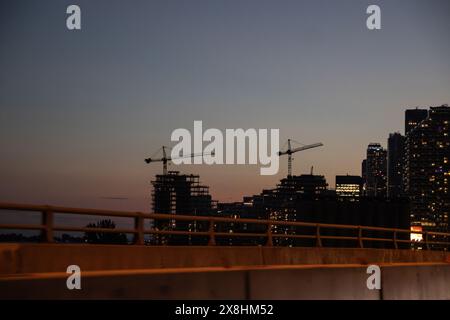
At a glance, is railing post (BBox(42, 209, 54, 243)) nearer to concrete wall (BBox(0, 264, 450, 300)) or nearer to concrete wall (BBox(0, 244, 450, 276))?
concrete wall (BBox(0, 244, 450, 276))

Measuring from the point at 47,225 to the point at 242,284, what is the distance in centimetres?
432

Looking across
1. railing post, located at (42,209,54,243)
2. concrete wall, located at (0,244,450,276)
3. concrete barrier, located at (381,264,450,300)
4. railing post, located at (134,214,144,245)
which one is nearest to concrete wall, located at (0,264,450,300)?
concrete barrier, located at (381,264,450,300)

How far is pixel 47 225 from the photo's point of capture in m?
14.1

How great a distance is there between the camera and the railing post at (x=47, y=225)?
1413cm

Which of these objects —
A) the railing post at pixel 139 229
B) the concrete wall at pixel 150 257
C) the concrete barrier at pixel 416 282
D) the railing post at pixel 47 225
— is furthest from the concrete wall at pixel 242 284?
the railing post at pixel 139 229

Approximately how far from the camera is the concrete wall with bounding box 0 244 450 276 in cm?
1347

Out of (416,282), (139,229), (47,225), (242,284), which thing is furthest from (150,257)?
(416,282)

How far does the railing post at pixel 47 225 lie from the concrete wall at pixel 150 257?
22 centimetres

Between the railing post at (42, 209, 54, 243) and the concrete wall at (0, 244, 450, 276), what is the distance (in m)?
0.22

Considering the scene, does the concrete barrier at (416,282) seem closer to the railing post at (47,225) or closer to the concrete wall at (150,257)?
the concrete wall at (150,257)

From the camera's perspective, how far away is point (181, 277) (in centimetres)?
1462
